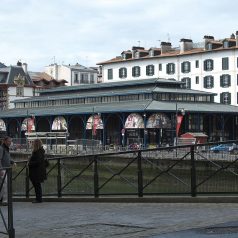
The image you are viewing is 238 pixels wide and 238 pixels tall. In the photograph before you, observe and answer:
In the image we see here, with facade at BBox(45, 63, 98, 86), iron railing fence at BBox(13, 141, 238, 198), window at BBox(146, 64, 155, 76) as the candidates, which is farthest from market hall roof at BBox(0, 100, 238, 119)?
iron railing fence at BBox(13, 141, 238, 198)

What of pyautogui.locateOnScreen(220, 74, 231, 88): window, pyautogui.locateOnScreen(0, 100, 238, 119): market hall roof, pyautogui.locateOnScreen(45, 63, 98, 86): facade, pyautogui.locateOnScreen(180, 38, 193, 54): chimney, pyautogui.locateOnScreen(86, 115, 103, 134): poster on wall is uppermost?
pyautogui.locateOnScreen(180, 38, 193, 54): chimney

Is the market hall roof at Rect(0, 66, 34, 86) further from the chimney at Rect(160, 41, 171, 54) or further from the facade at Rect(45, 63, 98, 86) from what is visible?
the chimney at Rect(160, 41, 171, 54)

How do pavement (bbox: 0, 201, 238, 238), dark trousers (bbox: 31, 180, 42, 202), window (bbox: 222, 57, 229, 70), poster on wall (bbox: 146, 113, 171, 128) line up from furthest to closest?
window (bbox: 222, 57, 229, 70)
poster on wall (bbox: 146, 113, 171, 128)
dark trousers (bbox: 31, 180, 42, 202)
pavement (bbox: 0, 201, 238, 238)

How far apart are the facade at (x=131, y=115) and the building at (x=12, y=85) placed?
24798 millimetres

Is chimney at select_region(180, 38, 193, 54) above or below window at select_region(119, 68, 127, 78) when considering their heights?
above

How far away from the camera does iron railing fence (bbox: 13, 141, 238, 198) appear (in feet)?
45.3

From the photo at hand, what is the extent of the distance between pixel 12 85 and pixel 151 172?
4488 inches

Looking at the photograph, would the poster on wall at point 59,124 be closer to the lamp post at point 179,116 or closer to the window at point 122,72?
the lamp post at point 179,116

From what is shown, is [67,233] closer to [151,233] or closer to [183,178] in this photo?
[151,233]

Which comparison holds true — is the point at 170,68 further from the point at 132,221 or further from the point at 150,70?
the point at 132,221

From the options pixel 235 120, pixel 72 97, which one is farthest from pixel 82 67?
pixel 235 120

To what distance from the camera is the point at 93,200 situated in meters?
15.9

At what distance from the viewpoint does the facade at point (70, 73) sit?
143125 millimetres

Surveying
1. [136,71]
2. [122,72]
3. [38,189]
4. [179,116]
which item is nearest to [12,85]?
[122,72]
